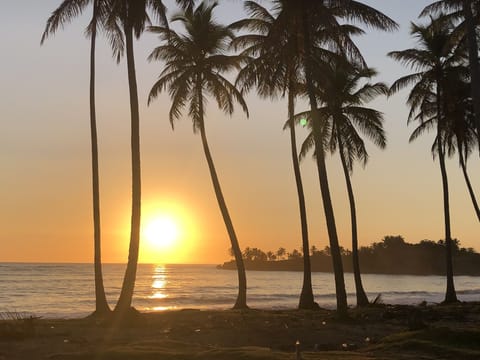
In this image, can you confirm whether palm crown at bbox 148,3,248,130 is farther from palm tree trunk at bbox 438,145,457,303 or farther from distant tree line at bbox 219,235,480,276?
distant tree line at bbox 219,235,480,276

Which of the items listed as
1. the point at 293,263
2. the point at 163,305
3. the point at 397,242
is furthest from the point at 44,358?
the point at 293,263

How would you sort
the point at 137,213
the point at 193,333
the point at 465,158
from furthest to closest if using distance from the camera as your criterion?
the point at 465,158 < the point at 137,213 < the point at 193,333

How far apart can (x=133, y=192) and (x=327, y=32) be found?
31.7 ft

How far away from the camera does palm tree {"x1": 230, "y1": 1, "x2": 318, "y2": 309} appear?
878 inches

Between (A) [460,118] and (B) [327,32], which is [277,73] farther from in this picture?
(A) [460,118]

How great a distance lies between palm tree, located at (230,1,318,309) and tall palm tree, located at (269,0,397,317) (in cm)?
53

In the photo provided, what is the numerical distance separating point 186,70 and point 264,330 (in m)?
14.3

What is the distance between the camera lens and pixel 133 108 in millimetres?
19406

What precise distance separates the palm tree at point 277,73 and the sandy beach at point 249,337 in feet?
12.2

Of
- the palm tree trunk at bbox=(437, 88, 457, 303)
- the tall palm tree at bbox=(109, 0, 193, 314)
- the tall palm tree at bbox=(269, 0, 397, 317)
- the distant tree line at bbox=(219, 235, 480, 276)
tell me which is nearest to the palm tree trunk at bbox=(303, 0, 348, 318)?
the tall palm tree at bbox=(269, 0, 397, 317)

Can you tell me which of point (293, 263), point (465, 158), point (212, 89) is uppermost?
point (212, 89)

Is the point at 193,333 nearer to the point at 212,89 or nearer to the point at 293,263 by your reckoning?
the point at 212,89

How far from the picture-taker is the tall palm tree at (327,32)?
2041cm

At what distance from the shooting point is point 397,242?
153625 mm
